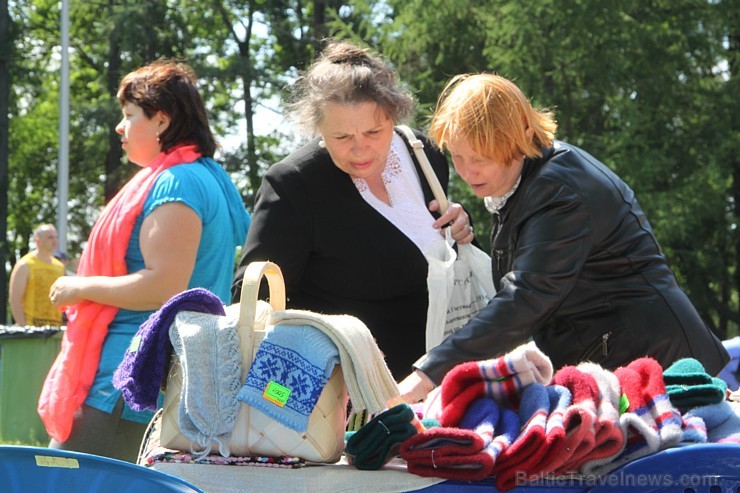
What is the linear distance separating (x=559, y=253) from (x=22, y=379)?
16.4ft

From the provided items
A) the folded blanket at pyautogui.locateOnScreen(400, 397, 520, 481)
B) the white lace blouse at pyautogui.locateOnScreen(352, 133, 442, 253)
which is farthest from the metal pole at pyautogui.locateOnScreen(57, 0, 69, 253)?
the folded blanket at pyautogui.locateOnScreen(400, 397, 520, 481)

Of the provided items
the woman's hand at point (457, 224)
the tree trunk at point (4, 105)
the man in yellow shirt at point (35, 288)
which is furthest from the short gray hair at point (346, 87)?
the tree trunk at point (4, 105)

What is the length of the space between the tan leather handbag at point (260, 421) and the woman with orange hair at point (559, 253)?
0.24 metres

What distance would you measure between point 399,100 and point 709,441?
1.28 meters

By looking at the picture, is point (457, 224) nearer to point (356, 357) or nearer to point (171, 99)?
Result: point (171, 99)

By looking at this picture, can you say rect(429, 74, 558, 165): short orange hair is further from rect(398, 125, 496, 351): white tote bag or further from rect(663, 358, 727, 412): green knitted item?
rect(663, 358, 727, 412): green knitted item

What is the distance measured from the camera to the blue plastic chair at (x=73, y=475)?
5.31 ft

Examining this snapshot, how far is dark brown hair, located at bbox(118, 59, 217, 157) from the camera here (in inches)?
123

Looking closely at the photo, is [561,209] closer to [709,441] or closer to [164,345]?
[709,441]

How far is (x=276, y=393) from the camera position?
1959 millimetres

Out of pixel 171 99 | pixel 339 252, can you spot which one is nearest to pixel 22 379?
pixel 171 99

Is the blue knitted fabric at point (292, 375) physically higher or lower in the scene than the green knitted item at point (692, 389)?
higher

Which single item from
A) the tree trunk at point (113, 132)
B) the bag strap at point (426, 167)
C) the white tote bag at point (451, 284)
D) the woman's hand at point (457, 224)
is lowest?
the white tote bag at point (451, 284)

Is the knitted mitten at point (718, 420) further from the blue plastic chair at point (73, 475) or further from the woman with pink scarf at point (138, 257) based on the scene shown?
the woman with pink scarf at point (138, 257)
